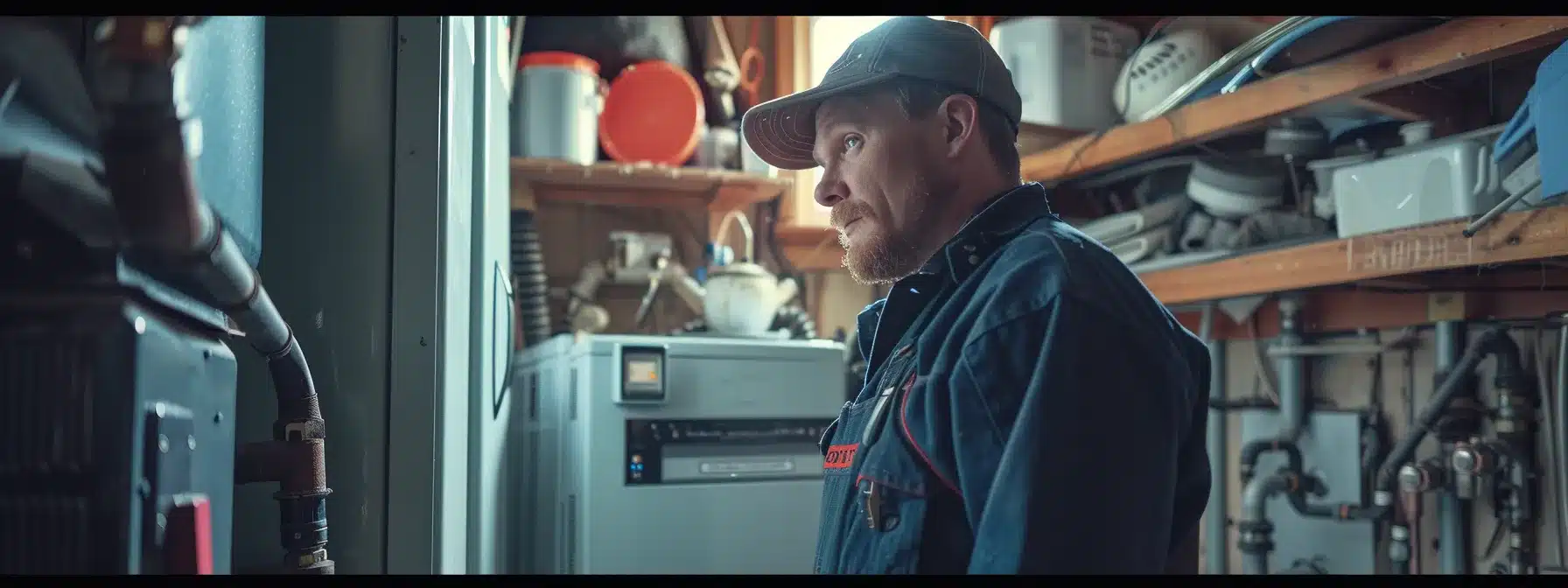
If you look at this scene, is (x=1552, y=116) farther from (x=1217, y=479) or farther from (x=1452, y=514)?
(x=1217, y=479)

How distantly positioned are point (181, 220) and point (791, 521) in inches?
73.9

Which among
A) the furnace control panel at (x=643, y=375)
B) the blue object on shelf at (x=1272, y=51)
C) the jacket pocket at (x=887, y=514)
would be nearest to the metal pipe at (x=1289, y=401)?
the blue object on shelf at (x=1272, y=51)

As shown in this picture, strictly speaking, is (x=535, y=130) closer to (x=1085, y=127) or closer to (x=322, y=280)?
(x=1085, y=127)

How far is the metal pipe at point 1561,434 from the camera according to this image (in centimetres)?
211

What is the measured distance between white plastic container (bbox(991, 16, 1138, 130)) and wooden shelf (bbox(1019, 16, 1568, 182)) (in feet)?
0.38

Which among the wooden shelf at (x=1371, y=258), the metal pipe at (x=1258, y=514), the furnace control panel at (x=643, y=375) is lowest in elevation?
the metal pipe at (x=1258, y=514)

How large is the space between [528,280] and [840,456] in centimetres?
176

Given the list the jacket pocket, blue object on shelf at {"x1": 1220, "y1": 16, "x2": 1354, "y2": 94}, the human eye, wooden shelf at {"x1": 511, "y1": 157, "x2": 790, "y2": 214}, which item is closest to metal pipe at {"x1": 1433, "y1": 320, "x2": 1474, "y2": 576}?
blue object on shelf at {"x1": 1220, "y1": 16, "x2": 1354, "y2": 94}

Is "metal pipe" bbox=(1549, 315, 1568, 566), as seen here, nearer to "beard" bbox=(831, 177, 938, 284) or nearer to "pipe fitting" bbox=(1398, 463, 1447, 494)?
"pipe fitting" bbox=(1398, 463, 1447, 494)

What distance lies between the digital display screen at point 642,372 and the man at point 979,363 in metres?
0.98

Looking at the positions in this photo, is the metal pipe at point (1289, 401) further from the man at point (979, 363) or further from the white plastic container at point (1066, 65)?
the man at point (979, 363)

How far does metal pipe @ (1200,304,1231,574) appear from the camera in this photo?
2.88 meters

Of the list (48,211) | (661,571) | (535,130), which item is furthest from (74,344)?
(535,130)

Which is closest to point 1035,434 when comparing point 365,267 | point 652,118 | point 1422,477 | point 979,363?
point 979,363
